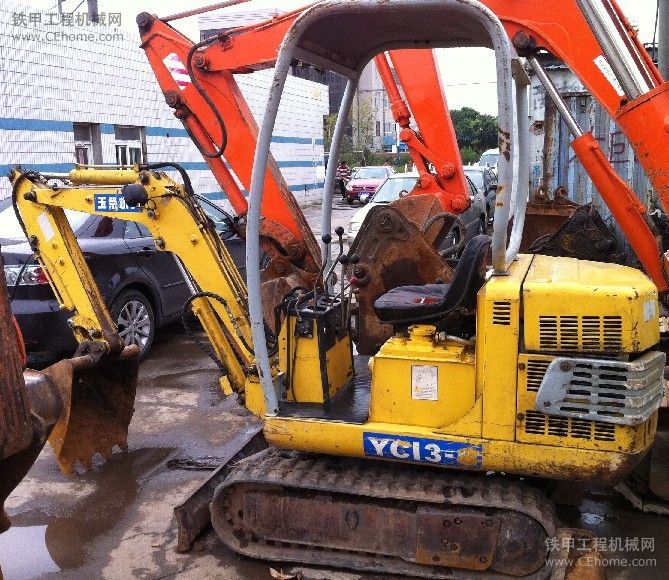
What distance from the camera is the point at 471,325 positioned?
3.91 meters

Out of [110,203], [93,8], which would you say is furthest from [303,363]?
[93,8]

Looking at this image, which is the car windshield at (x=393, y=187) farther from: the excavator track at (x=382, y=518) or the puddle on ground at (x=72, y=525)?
the excavator track at (x=382, y=518)

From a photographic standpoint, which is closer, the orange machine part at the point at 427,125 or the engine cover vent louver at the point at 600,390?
the engine cover vent louver at the point at 600,390

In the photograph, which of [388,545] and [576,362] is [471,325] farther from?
[388,545]

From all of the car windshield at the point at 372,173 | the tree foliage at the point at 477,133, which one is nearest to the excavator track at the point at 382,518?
the car windshield at the point at 372,173

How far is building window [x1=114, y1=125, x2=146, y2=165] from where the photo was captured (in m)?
16.7

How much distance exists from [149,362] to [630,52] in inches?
213

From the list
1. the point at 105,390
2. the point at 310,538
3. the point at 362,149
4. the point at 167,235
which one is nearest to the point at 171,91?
the point at 167,235

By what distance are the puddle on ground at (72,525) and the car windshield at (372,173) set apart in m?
24.1

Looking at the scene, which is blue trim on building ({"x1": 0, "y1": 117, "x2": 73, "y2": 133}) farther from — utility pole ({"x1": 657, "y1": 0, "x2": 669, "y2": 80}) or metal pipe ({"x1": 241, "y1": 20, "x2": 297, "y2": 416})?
metal pipe ({"x1": 241, "y1": 20, "x2": 297, "y2": 416})

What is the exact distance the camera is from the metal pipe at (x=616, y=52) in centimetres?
421

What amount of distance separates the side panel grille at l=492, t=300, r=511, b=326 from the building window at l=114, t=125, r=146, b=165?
1435cm

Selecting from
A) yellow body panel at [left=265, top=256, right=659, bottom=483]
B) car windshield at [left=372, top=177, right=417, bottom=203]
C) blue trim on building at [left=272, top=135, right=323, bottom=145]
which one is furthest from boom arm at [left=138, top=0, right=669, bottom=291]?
blue trim on building at [left=272, top=135, right=323, bottom=145]

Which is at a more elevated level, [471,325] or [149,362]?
[471,325]
